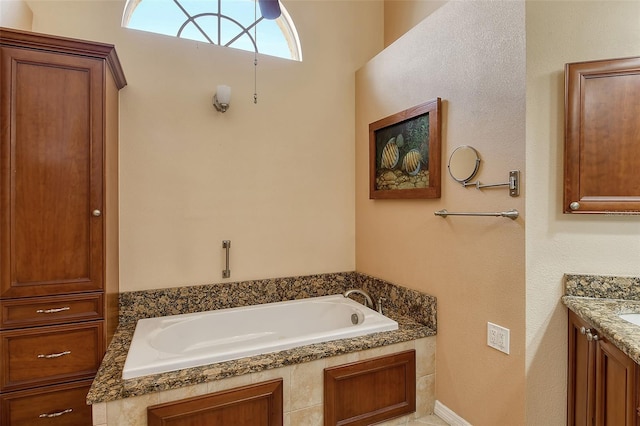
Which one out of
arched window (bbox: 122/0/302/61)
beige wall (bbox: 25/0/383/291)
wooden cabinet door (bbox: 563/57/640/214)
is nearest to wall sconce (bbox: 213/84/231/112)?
beige wall (bbox: 25/0/383/291)

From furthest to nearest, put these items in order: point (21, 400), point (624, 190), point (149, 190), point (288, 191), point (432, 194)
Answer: point (288, 191) → point (149, 190) → point (432, 194) → point (21, 400) → point (624, 190)

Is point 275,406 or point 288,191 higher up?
point 288,191

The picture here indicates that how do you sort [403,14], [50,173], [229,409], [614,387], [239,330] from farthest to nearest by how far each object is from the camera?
[403,14], [239,330], [50,173], [229,409], [614,387]

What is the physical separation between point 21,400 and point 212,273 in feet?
3.90

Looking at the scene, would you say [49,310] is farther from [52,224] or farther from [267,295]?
[267,295]

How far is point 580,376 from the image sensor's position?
1525 mm

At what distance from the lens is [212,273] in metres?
2.56

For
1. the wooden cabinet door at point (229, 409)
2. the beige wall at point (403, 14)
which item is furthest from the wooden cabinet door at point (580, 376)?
the beige wall at point (403, 14)

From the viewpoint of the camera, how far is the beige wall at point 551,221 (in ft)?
5.15

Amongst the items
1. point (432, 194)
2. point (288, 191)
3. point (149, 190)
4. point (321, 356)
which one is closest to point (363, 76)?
point (288, 191)

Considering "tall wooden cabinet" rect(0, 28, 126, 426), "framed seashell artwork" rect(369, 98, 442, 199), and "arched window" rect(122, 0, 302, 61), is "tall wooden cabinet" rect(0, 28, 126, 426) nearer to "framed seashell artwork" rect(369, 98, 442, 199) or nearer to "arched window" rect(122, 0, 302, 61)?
"arched window" rect(122, 0, 302, 61)

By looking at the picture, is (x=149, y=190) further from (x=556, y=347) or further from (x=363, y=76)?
(x=556, y=347)

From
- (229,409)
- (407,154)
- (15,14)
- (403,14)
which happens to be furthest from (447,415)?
(15,14)

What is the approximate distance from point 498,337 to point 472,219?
607 mm
